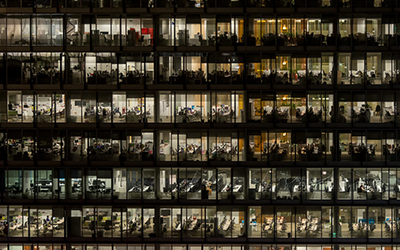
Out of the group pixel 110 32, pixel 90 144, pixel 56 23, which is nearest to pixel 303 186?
pixel 90 144

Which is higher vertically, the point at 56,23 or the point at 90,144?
the point at 56,23

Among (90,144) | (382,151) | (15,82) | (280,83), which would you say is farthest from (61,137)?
(382,151)

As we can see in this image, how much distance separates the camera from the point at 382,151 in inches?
1303

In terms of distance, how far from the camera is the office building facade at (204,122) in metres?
32.8

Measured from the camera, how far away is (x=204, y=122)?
33188 millimetres

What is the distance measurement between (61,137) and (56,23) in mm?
7964

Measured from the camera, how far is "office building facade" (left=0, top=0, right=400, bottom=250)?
1293 inches

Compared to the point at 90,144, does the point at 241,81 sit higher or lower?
higher

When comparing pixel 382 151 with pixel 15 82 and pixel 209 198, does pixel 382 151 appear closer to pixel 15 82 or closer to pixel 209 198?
A: pixel 209 198

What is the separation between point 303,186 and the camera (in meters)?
33.3

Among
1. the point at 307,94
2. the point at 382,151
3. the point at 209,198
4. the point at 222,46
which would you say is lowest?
the point at 209,198

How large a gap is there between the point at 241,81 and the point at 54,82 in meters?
13.0

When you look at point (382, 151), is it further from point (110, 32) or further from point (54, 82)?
point (54, 82)

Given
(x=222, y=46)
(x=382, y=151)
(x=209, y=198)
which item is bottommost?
(x=209, y=198)
